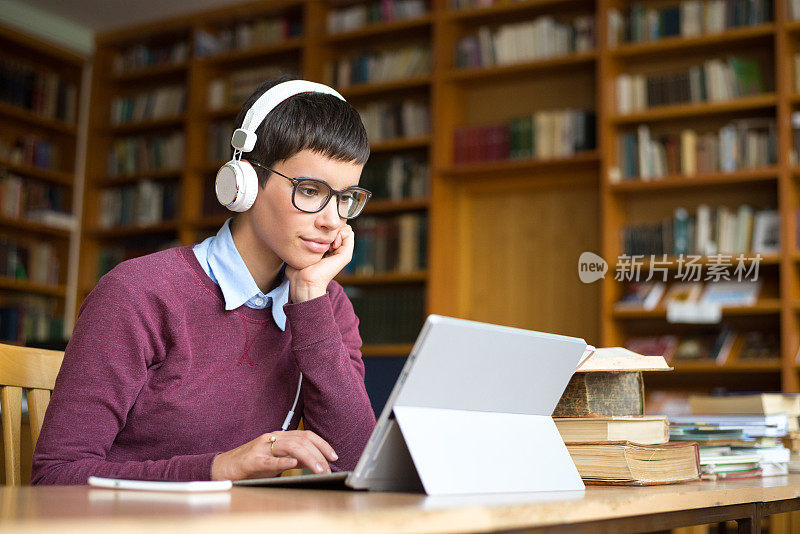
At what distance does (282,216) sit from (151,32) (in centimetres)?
483

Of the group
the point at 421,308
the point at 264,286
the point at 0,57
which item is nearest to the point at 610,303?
the point at 421,308

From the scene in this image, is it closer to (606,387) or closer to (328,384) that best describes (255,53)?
(328,384)

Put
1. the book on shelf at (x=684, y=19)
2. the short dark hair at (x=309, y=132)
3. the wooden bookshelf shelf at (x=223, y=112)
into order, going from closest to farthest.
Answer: the short dark hair at (x=309, y=132) → the book on shelf at (x=684, y=19) → the wooden bookshelf shelf at (x=223, y=112)

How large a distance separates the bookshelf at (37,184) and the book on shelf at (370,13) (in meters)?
1.82

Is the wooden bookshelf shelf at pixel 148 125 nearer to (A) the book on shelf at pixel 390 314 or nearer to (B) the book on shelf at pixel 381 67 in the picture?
(B) the book on shelf at pixel 381 67

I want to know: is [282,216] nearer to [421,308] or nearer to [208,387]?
[208,387]

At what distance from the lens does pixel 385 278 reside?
4.63m

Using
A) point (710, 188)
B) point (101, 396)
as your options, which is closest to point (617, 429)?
point (101, 396)

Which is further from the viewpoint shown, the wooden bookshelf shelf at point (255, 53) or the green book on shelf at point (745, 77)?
the wooden bookshelf shelf at point (255, 53)

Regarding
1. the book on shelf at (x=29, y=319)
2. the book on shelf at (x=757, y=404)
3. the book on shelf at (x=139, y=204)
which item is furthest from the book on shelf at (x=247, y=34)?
the book on shelf at (x=757, y=404)

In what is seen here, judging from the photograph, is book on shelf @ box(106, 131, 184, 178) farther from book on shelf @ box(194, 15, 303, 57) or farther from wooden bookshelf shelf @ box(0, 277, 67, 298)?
wooden bookshelf shelf @ box(0, 277, 67, 298)

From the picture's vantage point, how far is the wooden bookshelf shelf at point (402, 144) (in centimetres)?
460

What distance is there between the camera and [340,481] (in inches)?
32.1

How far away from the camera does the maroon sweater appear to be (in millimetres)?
1034
